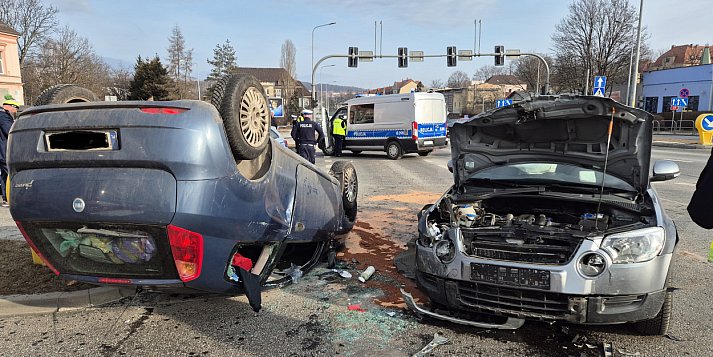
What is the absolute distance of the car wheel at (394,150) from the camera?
16750 mm

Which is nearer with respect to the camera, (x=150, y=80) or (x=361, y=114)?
(x=361, y=114)

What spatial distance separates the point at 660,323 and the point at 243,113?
125 inches

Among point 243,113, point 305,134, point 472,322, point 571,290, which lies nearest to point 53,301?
point 243,113

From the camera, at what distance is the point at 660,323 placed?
308 cm

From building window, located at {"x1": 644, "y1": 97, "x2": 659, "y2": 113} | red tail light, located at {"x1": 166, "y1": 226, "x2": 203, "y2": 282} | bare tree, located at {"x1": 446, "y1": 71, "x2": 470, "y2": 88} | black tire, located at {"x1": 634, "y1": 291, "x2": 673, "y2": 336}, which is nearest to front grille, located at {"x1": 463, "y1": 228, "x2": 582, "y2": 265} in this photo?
black tire, located at {"x1": 634, "y1": 291, "x2": 673, "y2": 336}

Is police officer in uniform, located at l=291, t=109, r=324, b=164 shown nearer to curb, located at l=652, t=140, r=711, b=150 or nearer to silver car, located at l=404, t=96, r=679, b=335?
silver car, located at l=404, t=96, r=679, b=335

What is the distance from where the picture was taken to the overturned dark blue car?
8.40 feet

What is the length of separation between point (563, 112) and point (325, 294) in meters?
2.57

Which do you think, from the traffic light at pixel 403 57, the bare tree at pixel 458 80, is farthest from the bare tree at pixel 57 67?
the bare tree at pixel 458 80

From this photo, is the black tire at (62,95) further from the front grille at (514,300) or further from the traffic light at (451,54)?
the traffic light at (451,54)

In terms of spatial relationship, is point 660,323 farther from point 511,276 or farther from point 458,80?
point 458,80

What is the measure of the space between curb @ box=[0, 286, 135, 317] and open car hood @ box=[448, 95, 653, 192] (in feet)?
11.3

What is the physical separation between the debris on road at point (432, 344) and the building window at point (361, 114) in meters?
14.5

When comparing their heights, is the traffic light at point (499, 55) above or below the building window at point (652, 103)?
above
